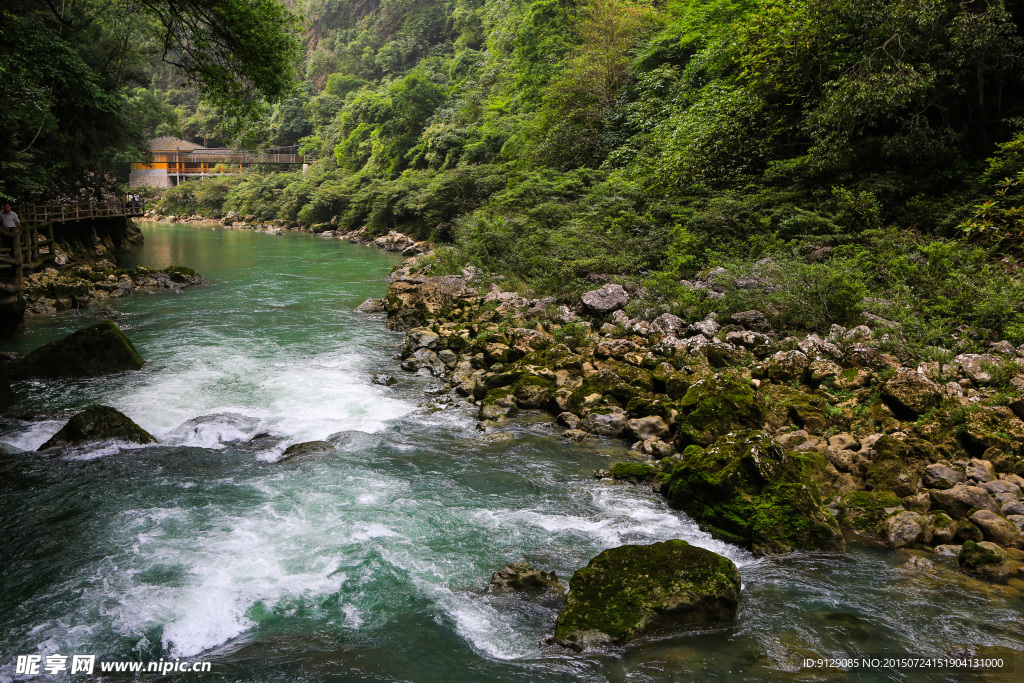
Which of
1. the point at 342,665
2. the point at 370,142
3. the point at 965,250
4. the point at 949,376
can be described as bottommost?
the point at 342,665

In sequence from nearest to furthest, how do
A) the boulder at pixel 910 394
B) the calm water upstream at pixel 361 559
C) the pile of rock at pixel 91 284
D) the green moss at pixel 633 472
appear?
the calm water upstream at pixel 361 559 → the green moss at pixel 633 472 → the boulder at pixel 910 394 → the pile of rock at pixel 91 284

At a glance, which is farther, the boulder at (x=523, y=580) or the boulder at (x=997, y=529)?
the boulder at (x=997, y=529)

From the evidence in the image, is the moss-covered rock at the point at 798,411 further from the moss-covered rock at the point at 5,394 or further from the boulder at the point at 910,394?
the moss-covered rock at the point at 5,394

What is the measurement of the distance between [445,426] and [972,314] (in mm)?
7761

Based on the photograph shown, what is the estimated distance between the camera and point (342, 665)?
4.51 metres

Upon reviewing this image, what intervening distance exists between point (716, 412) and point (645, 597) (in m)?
3.64

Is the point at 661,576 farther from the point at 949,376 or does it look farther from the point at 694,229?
the point at 694,229

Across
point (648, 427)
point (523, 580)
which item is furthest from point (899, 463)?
point (523, 580)

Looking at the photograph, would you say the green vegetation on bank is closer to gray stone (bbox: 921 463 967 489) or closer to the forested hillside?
the forested hillside

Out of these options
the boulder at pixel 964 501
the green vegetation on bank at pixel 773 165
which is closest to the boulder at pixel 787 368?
the green vegetation on bank at pixel 773 165

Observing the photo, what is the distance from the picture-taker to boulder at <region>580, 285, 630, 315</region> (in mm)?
13130

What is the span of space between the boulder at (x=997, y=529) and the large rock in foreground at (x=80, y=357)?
12.8 metres

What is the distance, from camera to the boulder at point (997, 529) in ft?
18.5

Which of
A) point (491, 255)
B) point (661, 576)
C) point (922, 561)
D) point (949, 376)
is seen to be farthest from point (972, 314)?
point (491, 255)
